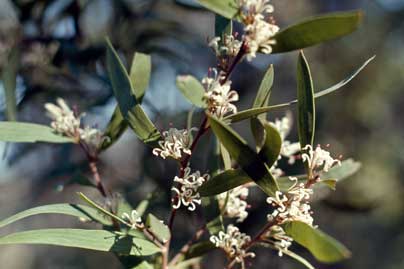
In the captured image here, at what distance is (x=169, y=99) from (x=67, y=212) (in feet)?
2.19

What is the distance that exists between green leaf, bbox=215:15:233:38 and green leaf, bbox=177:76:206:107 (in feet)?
0.16

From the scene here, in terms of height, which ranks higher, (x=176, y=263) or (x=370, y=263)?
(x=176, y=263)

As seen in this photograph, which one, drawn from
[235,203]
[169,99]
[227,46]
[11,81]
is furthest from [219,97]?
[169,99]

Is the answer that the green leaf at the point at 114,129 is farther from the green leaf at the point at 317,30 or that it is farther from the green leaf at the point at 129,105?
the green leaf at the point at 317,30

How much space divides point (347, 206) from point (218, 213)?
3.47ft

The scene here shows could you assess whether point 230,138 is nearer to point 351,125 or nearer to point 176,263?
point 176,263

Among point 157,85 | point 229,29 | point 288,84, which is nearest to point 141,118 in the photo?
point 229,29

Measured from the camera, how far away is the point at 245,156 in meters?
0.38

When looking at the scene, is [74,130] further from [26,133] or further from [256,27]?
[256,27]

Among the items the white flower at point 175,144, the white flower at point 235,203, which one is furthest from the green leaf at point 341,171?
the white flower at point 175,144

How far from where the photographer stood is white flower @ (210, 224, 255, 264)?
0.46 metres

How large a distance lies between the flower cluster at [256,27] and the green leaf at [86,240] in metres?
0.18

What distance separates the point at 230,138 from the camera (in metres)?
0.36

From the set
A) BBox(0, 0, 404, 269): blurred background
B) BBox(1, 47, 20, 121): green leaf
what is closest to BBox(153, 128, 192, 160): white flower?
BBox(0, 0, 404, 269): blurred background
